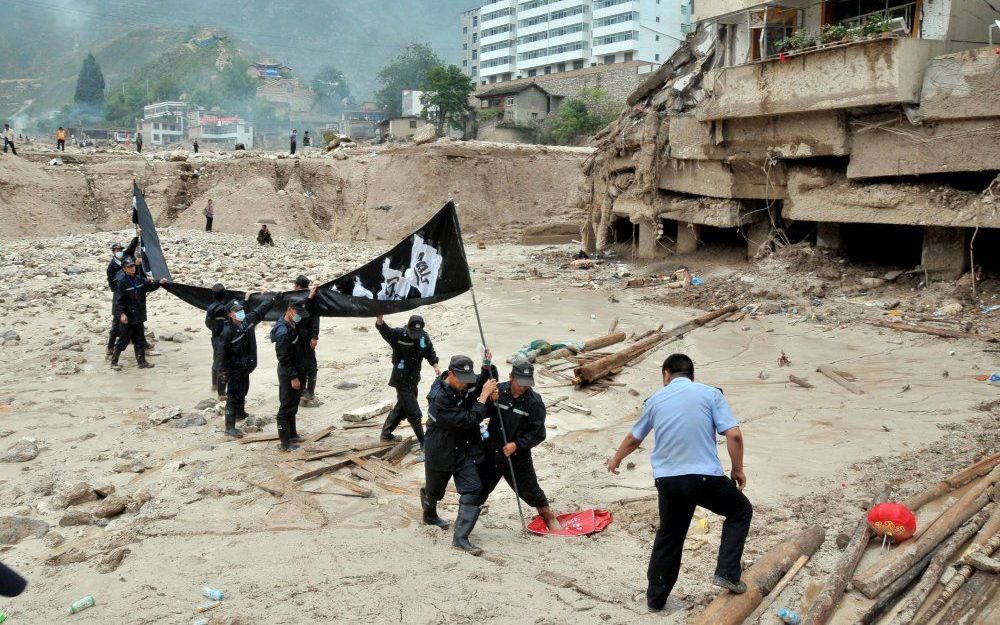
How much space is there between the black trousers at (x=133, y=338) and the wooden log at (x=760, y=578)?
32.1 ft

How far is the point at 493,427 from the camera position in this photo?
611cm

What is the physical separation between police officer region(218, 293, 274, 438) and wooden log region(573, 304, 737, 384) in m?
4.11

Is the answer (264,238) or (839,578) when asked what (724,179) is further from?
(839,578)

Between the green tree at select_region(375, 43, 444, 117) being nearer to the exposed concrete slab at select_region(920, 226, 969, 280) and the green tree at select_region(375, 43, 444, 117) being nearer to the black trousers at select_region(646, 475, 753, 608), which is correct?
the exposed concrete slab at select_region(920, 226, 969, 280)

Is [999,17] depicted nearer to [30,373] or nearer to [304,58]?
[30,373]

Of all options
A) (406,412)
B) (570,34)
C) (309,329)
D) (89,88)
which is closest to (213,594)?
(406,412)

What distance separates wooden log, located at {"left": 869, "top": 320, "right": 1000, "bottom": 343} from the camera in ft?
37.2

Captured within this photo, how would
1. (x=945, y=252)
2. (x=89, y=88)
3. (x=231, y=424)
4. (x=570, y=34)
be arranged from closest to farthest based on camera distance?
(x=231, y=424), (x=945, y=252), (x=570, y=34), (x=89, y=88)

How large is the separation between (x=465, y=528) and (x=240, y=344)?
444cm

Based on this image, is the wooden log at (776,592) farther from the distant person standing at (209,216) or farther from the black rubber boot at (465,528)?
the distant person standing at (209,216)

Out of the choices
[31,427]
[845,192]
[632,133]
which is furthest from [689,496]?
[632,133]

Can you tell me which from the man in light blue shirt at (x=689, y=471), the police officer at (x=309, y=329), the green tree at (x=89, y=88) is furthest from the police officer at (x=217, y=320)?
the green tree at (x=89, y=88)

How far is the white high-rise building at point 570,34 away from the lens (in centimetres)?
6888

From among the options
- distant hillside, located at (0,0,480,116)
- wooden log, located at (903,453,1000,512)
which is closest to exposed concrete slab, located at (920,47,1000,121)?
wooden log, located at (903,453,1000,512)
